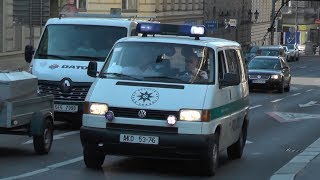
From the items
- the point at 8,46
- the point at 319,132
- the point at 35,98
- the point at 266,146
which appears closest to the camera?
the point at 35,98

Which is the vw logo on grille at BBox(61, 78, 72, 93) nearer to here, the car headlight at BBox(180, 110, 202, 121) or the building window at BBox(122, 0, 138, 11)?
the car headlight at BBox(180, 110, 202, 121)

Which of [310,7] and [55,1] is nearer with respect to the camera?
[55,1]

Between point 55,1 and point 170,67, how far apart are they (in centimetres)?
3258

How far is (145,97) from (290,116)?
40.9ft

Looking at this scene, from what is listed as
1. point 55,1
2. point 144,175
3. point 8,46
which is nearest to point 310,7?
point 55,1

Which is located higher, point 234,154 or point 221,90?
point 221,90

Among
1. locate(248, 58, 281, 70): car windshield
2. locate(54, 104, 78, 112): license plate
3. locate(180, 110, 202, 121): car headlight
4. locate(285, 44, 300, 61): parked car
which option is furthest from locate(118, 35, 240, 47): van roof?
locate(285, 44, 300, 61): parked car

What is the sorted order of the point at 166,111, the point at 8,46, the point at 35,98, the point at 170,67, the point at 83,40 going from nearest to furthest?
the point at 166,111 < the point at 170,67 < the point at 35,98 < the point at 83,40 < the point at 8,46

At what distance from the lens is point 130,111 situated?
11031mm

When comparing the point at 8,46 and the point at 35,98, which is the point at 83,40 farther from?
A: the point at 8,46

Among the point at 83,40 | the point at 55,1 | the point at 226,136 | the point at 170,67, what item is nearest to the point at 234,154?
the point at 226,136

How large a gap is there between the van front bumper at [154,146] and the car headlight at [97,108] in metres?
0.23

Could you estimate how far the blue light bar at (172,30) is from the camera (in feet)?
40.0

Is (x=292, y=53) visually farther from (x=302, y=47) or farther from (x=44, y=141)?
(x=44, y=141)
